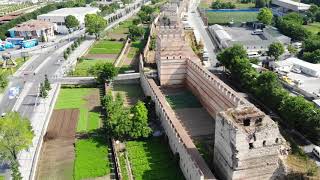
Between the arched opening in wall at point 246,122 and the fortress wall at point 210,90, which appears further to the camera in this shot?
the fortress wall at point 210,90

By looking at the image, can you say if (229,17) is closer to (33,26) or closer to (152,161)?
(33,26)

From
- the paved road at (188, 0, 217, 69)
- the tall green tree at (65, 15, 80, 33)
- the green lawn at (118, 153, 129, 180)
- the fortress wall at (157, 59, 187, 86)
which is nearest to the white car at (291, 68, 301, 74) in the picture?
the paved road at (188, 0, 217, 69)

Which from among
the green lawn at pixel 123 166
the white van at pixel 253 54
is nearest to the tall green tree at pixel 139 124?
the green lawn at pixel 123 166

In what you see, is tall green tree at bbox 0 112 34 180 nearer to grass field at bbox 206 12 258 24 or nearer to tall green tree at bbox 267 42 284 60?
tall green tree at bbox 267 42 284 60

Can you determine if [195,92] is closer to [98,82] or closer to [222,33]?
[98,82]

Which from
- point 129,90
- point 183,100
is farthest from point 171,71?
Result: point 129,90

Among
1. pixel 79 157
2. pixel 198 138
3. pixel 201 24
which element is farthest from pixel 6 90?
pixel 201 24

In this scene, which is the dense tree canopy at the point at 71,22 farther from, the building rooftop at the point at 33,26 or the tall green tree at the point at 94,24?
the tall green tree at the point at 94,24
